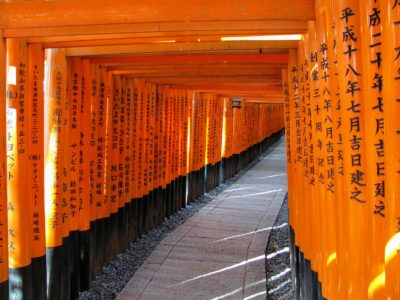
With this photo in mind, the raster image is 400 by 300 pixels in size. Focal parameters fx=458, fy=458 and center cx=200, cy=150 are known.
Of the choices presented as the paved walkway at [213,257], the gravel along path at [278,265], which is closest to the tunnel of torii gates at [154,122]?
the gravel along path at [278,265]

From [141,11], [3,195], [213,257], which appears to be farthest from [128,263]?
[141,11]

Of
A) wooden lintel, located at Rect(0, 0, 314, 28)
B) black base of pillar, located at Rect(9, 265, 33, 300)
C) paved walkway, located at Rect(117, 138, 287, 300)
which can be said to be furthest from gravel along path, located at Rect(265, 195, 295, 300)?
wooden lintel, located at Rect(0, 0, 314, 28)

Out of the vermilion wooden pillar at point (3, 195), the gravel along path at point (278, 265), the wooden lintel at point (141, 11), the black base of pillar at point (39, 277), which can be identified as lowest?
the gravel along path at point (278, 265)

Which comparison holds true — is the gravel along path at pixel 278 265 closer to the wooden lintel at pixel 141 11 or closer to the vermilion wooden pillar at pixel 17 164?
the vermilion wooden pillar at pixel 17 164

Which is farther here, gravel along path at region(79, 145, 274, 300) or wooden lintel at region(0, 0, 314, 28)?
gravel along path at region(79, 145, 274, 300)

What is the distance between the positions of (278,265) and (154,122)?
3555mm

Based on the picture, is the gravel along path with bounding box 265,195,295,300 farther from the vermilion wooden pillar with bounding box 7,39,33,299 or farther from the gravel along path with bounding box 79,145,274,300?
the vermilion wooden pillar with bounding box 7,39,33,299

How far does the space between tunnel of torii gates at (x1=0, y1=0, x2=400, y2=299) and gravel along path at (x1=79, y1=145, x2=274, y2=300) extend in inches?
7.1

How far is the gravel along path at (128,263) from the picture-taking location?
6.04 metres

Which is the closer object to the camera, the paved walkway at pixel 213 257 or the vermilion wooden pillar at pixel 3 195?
the vermilion wooden pillar at pixel 3 195

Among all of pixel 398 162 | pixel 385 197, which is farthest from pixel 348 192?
pixel 398 162

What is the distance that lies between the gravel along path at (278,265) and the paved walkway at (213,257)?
110mm

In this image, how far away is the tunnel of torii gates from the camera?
224 centimetres

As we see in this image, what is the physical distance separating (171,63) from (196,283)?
301 cm
